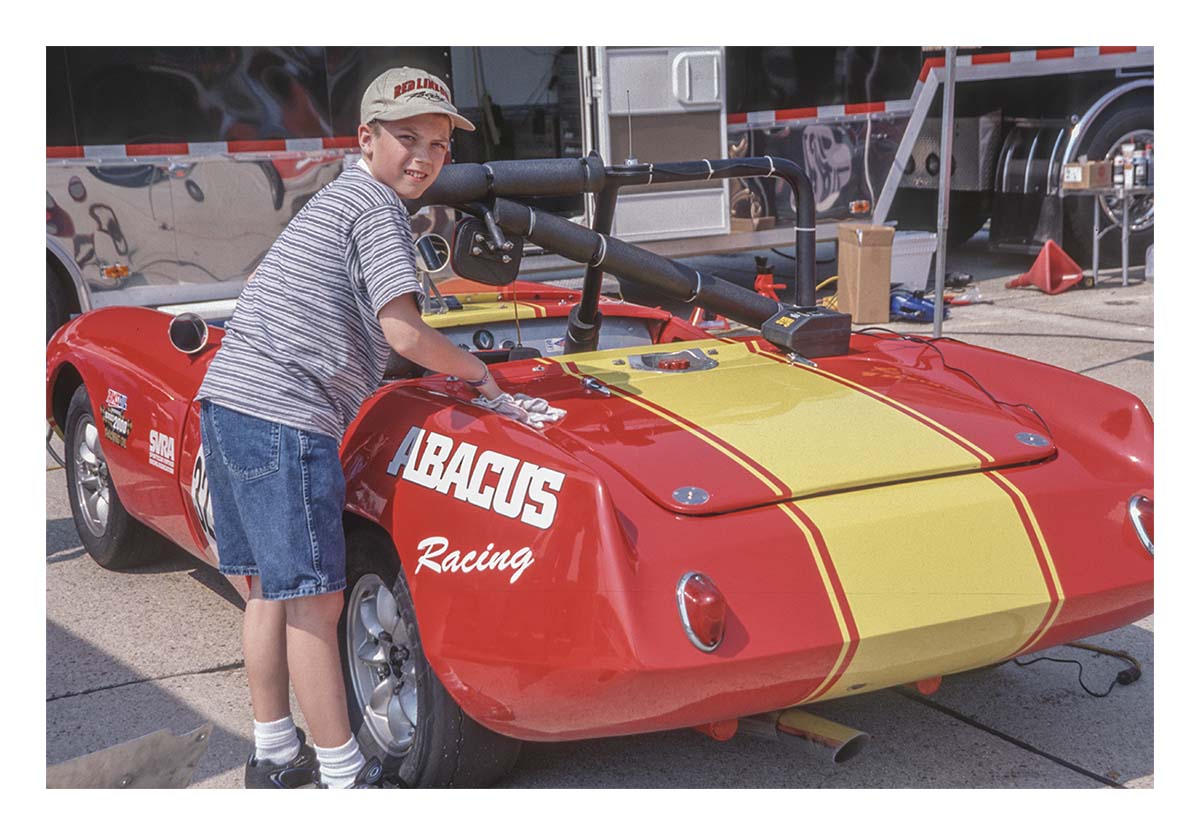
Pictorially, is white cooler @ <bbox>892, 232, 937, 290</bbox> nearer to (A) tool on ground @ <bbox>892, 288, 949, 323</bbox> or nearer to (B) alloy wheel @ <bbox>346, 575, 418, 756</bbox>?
(A) tool on ground @ <bbox>892, 288, 949, 323</bbox>

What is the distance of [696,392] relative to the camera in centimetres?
360

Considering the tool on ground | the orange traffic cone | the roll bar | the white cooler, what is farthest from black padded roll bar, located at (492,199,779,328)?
the orange traffic cone

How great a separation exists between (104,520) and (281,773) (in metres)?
2.11

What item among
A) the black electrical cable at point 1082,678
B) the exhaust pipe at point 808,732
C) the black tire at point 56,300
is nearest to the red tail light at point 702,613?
the exhaust pipe at point 808,732

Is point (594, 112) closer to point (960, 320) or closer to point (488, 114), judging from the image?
point (488, 114)

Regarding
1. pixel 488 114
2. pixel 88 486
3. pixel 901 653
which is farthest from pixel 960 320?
pixel 901 653

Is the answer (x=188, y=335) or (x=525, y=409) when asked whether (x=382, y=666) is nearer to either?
(x=525, y=409)

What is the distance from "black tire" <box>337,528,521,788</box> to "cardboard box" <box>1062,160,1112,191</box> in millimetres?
9163

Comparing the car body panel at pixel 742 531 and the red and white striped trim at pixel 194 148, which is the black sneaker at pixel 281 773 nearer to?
the car body panel at pixel 742 531

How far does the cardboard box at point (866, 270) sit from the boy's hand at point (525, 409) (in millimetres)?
6708

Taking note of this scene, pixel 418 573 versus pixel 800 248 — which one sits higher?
pixel 800 248

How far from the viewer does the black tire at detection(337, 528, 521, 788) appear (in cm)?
306

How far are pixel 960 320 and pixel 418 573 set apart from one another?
775cm

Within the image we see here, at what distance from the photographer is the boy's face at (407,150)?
121 inches
